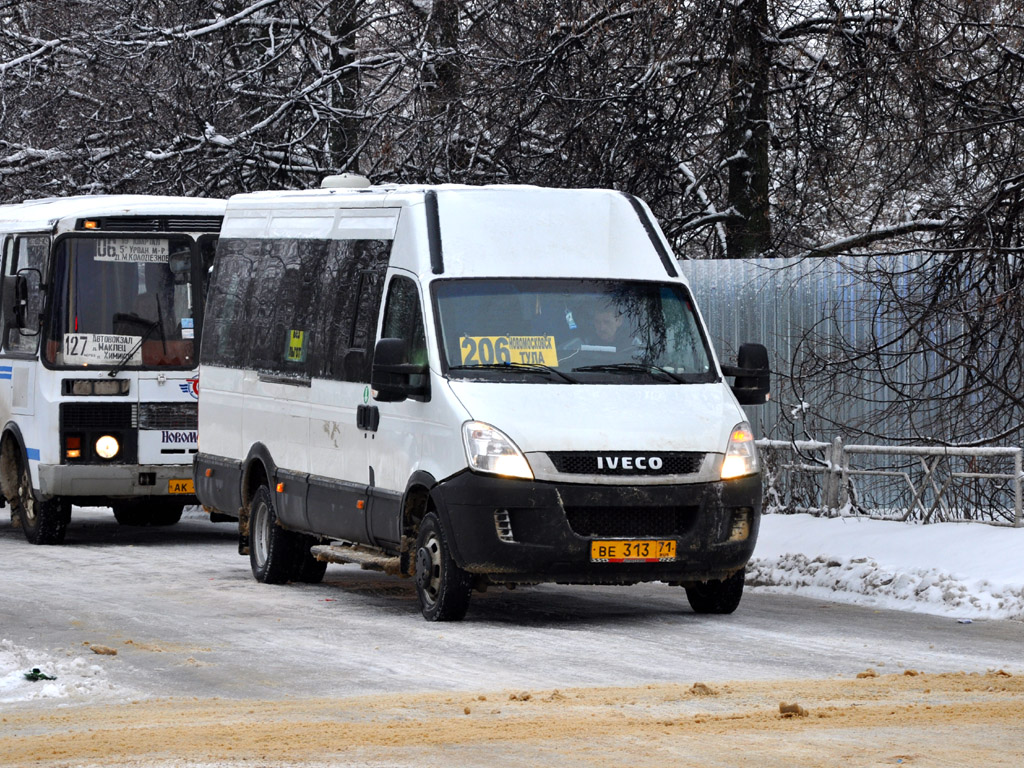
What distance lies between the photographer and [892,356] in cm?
1755

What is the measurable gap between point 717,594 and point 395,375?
254 cm

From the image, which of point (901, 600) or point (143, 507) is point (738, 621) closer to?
point (901, 600)

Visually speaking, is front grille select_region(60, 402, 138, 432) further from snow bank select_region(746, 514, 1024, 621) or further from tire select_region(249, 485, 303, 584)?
snow bank select_region(746, 514, 1024, 621)

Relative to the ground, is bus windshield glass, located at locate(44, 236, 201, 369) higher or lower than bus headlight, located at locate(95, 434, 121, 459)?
higher

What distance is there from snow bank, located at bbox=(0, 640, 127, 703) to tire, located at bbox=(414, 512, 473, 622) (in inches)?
95.9

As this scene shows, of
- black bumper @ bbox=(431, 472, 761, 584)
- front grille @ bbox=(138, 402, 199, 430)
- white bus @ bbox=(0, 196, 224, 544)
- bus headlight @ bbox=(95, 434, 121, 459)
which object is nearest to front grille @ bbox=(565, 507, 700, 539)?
black bumper @ bbox=(431, 472, 761, 584)

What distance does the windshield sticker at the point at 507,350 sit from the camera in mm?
12047

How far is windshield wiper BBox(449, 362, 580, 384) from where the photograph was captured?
12.0 metres

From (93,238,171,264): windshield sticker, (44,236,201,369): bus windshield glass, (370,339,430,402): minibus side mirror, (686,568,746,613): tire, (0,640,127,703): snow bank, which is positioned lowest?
(0,640,127,703): snow bank

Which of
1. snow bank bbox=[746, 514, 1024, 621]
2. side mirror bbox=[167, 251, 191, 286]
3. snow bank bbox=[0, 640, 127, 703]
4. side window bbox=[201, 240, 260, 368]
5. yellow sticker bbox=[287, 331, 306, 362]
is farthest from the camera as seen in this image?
side mirror bbox=[167, 251, 191, 286]

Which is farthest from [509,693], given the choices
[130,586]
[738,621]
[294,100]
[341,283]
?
[294,100]

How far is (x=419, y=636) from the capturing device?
1134cm

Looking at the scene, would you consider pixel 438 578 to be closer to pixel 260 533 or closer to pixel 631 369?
pixel 631 369

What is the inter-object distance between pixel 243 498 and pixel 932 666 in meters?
6.36
